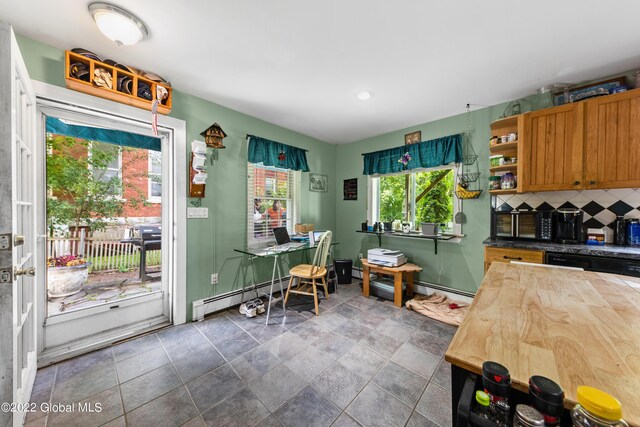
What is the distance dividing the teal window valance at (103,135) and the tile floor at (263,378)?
6.03 feet

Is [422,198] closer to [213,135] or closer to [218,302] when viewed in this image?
[213,135]

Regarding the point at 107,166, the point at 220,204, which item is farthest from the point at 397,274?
the point at 107,166

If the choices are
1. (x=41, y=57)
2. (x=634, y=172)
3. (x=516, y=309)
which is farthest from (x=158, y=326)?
(x=634, y=172)

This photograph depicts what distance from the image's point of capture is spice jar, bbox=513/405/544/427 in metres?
0.48

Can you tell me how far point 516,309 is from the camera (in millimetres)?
942

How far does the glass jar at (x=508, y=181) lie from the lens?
2.54 metres

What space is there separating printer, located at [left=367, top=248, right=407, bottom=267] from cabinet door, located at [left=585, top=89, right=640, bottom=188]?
74.2 inches

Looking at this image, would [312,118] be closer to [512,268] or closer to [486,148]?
[486,148]

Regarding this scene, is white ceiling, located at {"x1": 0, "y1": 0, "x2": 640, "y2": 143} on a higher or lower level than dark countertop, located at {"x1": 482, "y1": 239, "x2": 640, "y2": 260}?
higher

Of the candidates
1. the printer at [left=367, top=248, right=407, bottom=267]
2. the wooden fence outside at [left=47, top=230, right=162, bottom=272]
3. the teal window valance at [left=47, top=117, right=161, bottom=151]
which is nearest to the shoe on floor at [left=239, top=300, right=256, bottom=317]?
the wooden fence outside at [left=47, top=230, right=162, bottom=272]

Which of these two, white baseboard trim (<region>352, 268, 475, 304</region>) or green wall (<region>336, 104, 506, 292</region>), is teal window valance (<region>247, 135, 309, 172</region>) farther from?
white baseboard trim (<region>352, 268, 475, 304</region>)

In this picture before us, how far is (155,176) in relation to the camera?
2.53m

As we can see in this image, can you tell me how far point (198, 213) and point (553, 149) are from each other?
A: 3.55 meters

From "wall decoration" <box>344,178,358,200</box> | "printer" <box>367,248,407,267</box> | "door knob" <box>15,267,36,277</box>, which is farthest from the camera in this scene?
"wall decoration" <box>344,178,358,200</box>
